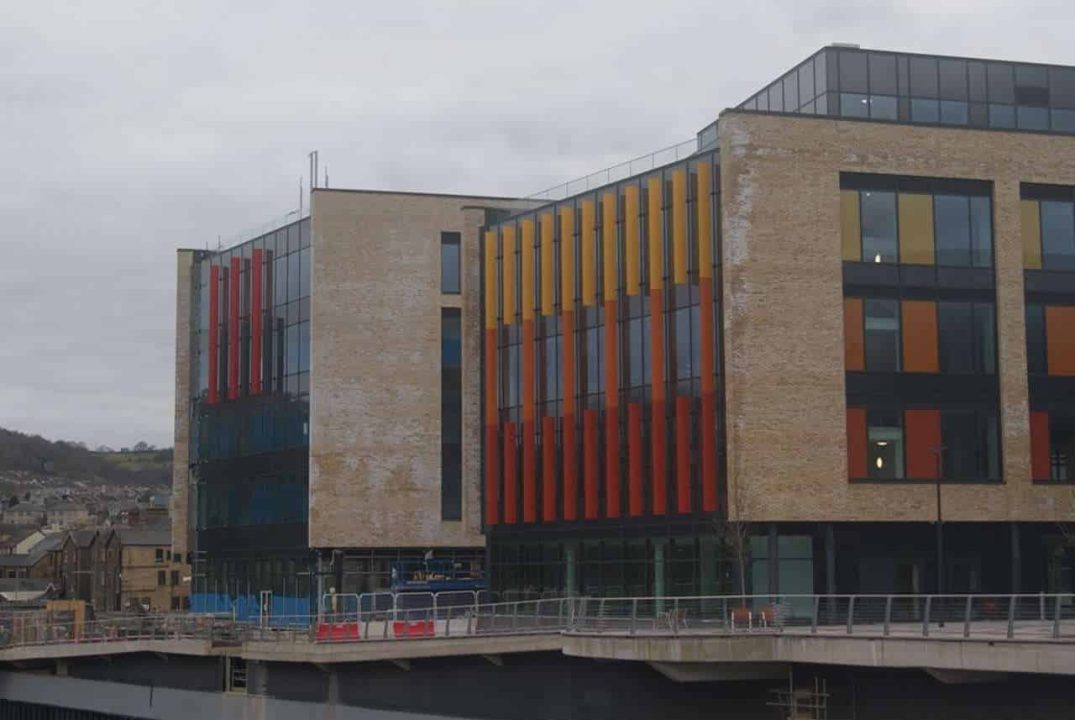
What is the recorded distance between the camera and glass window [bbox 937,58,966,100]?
62219 mm

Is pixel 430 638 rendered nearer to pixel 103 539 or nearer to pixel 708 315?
pixel 708 315

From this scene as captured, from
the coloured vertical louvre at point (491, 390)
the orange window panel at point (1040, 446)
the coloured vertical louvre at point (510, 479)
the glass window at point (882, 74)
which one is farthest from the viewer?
the coloured vertical louvre at point (491, 390)

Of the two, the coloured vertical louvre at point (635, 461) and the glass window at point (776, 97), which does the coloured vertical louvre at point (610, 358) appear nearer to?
the coloured vertical louvre at point (635, 461)

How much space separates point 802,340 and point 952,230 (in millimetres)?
6362

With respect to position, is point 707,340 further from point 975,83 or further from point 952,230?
point 975,83

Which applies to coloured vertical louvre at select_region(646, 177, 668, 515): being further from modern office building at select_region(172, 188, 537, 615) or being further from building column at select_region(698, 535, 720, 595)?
modern office building at select_region(172, 188, 537, 615)

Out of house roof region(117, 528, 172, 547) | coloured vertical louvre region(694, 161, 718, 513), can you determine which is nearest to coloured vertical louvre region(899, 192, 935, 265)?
coloured vertical louvre region(694, 161, 718, 513)

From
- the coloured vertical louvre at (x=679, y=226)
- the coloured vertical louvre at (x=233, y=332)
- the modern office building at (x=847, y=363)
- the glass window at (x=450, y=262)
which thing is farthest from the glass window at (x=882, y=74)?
the coloured vertical louvre at (x=233, y=332)

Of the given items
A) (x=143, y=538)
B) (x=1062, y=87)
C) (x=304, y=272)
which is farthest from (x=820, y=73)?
(x=143, y=538)

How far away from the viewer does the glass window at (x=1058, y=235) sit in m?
55.0

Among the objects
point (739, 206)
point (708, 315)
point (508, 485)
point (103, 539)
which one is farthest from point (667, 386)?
point (103, 539)

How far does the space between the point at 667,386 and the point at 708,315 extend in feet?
10.5

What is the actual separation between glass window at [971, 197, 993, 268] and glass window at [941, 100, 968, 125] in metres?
8.44

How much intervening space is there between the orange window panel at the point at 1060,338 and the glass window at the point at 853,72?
11.5m
